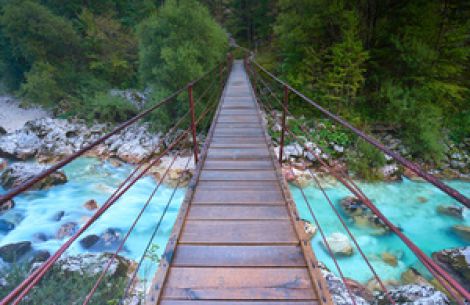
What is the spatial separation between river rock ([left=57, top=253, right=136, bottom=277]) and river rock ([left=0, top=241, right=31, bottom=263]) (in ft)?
5.17

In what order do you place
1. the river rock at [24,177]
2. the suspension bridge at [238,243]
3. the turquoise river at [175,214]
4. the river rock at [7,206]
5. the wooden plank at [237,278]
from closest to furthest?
the suspension bridge at [238,243], the wooden plank at [237,278], the turquoise river at [175,214], the river rock at [7,206], the river rock at [24,177]

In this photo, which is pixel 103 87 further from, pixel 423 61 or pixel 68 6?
pixel 423 61

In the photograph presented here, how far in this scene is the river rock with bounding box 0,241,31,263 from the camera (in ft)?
16.8

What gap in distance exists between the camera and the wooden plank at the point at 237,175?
2762mm

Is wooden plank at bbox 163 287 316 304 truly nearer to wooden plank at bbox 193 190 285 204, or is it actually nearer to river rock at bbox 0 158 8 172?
wooden plank at bbox 193 190 285 204

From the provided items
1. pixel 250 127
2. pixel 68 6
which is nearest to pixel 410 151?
pixel 250 127

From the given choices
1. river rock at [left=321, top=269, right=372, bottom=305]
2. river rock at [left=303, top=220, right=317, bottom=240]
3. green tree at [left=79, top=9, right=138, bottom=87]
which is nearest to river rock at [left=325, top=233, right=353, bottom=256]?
river rock at [left=303, top=220, right=317, bottom=240]

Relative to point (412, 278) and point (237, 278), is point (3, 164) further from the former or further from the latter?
point (412, 278)

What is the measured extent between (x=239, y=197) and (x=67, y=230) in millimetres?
5774

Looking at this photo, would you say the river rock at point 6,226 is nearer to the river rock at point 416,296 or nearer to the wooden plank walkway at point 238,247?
the wooden plank walkway at point 238,247

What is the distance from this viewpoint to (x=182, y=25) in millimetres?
9898

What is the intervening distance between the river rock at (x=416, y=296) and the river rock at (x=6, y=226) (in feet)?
27.5

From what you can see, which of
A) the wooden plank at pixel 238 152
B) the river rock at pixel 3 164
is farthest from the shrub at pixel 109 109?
the wooden plank at pixel 238 152

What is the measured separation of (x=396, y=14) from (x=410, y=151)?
5.31 metres
